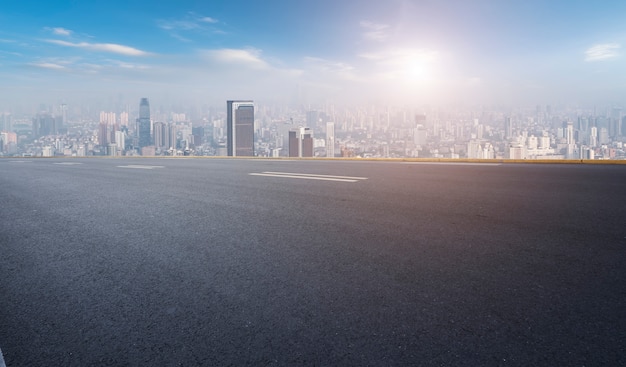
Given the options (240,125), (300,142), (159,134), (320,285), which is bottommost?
(320,285)

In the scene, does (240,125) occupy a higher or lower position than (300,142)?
higher

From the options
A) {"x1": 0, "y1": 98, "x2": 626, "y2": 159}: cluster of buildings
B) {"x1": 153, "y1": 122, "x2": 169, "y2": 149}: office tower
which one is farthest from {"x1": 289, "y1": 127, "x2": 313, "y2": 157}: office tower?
{"x1": 153, "y1": 122, "x2": 169, "y2": 149}: office tower

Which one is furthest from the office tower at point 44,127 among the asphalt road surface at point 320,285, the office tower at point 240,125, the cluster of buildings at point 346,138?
the asphalt road surface at point 320,285

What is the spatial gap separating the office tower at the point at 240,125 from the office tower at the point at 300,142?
20877 millimetres

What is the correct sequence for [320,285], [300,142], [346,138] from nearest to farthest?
[320,285]
[300,142]
[346,138]

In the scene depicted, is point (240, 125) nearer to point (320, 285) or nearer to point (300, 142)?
point (300, 142)

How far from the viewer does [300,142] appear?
2553 centimetres

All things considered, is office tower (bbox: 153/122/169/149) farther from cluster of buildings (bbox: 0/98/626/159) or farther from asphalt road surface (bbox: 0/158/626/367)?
asphalt road surface (bbox: 0/158/626/367)

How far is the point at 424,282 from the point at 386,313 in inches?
20.8

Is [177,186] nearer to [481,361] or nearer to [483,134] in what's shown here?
[481,361]

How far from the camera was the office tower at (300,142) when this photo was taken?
24766 mm

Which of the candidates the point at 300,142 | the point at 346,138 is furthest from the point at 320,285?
the point at 346,138

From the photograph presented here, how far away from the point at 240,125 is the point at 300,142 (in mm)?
25744

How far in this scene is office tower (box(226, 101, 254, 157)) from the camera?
47.9 metres
